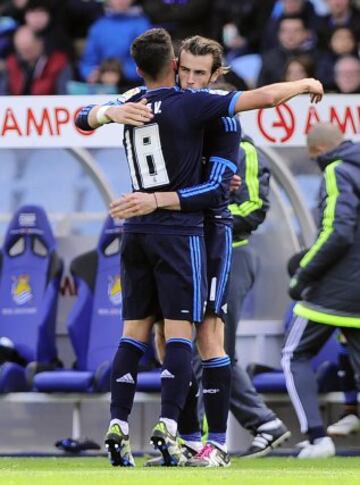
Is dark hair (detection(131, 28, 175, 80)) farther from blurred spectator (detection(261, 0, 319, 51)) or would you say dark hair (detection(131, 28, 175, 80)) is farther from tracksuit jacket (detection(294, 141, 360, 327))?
blurred spectator (detection(261, 0, 319, 51))

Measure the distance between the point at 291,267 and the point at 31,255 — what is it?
6.25 ft

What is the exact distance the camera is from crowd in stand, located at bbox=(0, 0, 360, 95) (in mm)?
14531

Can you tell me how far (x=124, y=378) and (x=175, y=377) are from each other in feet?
0.87

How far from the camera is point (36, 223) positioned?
1120 cm

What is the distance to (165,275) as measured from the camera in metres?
7.59

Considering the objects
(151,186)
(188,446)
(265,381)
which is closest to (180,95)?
(151,186)

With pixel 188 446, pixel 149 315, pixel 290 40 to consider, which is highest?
pixel 290 40

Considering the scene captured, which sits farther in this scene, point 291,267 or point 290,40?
point 290,40

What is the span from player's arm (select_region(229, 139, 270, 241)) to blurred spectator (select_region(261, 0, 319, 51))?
5531 millimetres

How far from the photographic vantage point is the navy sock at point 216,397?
308 inches

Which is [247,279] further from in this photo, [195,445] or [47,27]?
[47,27]

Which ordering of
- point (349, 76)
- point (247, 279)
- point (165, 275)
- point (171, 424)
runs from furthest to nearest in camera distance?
point (349, 76) → point (247, 279) → point (165, 275) → point (171, 424)

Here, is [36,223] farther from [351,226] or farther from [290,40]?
[290,40]
